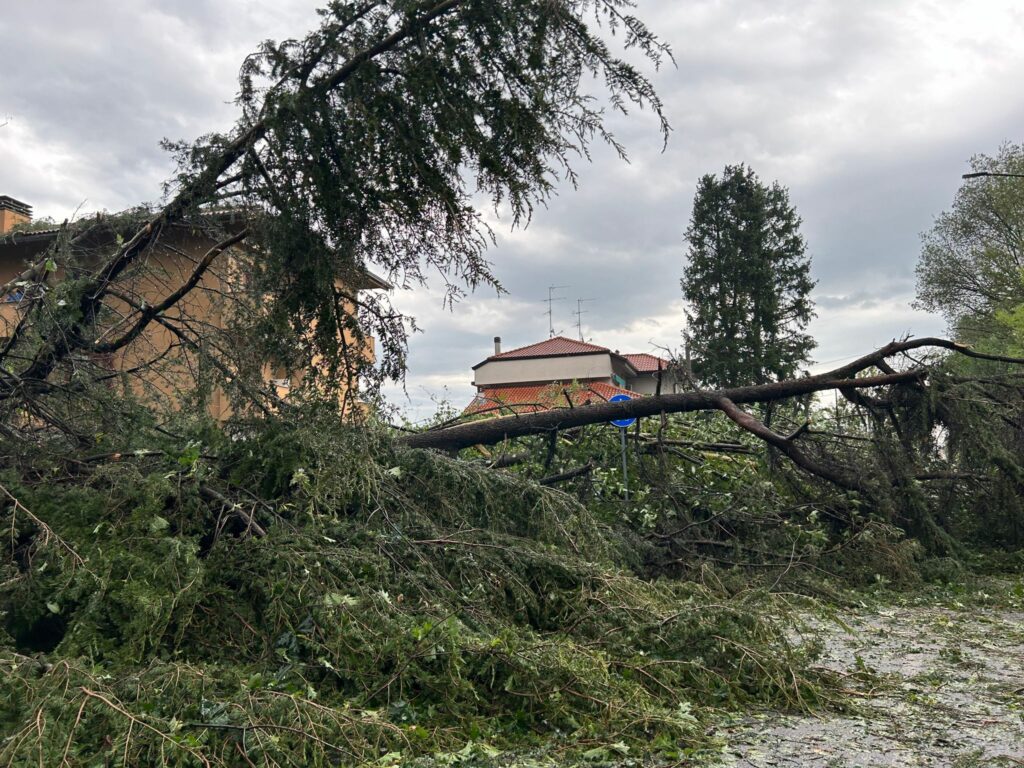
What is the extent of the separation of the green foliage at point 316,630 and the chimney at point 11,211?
12109 mm

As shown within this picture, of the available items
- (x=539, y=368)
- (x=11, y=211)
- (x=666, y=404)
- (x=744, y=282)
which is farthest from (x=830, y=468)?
(x=539, y=368)

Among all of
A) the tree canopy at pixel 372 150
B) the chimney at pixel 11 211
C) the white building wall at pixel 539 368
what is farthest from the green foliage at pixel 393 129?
the white building wall at pixel 539 368

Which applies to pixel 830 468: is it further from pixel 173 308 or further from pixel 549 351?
pixel 549 351

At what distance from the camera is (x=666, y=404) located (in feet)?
23.3

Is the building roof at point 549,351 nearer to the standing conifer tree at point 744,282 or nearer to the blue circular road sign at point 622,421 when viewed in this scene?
the standing conifer tree at point 744,282

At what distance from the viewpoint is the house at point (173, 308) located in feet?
16.1

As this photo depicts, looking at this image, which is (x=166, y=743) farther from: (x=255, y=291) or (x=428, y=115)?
(x=428, y=115)

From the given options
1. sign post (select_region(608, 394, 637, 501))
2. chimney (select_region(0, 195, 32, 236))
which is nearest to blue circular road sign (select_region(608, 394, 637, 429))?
sign post (select_region(608, 394, 637, 501))

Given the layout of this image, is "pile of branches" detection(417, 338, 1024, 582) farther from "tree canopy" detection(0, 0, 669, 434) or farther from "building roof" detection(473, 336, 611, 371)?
"building roof" detection(473, 336, 611, 371)

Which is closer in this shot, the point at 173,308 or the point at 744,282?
the point at 173,308

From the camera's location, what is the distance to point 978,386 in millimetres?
7301

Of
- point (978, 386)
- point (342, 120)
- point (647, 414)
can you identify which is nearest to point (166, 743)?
point (342, 120)

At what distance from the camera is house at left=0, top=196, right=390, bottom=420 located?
492 centimetres

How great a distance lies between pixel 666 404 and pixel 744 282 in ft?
81.5
